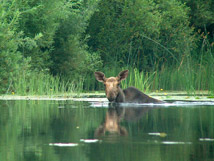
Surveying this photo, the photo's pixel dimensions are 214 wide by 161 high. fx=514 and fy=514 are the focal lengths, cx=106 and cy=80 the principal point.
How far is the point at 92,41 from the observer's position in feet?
92.5

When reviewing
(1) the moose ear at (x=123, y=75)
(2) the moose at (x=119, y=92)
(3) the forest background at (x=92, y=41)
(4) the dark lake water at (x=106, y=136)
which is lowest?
(4) the dark lake water at (x=106, y=136)

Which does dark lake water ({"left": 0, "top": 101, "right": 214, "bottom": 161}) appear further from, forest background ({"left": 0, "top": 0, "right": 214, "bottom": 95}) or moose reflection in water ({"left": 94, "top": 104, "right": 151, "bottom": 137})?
forest background ({"left": 0, "top": 0, "right": 214, "bottom": 95})

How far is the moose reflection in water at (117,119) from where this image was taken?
7027 millimetres

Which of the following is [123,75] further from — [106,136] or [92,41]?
[92,41]

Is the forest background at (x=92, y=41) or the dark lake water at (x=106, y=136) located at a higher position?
the forest background at (x=92, y=41)

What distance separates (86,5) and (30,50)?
448 centimetres

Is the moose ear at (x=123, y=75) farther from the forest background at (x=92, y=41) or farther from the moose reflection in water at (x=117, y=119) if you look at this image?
the forest background at (x=92, y=41)

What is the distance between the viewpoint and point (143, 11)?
25812 mm

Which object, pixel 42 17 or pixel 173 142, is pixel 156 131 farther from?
pixel 42 17

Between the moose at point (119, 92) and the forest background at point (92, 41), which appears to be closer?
the moose at point (119, 92)

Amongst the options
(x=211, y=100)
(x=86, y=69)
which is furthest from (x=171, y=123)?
(x=86, y=69)

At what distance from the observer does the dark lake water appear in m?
5.20

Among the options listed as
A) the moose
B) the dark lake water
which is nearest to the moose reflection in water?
the dark lake water

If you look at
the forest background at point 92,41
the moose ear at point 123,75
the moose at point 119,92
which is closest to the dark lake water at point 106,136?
the moose at point 119,92
